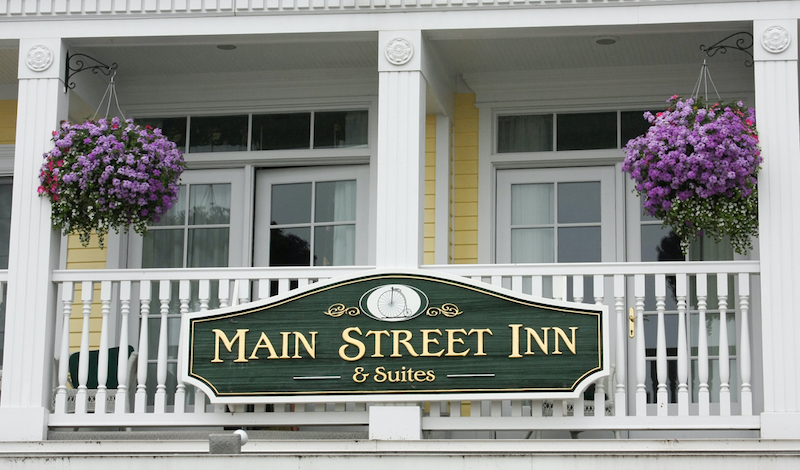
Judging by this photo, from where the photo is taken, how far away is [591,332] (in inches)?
253

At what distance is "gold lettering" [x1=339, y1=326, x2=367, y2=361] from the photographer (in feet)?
21.4

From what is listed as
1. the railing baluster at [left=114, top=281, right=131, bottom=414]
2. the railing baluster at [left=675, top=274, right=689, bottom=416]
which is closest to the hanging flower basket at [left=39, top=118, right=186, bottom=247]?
the railing baluster at [left=114, top=281, right=131, bottom=414]

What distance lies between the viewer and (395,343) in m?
6.50

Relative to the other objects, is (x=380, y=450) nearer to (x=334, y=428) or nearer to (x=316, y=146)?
(x=334, y=428)

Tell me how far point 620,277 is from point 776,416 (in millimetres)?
1142

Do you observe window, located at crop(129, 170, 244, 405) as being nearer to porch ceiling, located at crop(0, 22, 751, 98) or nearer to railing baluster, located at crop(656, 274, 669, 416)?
porch ceiling, located at crop(0, 22, 751, 98)

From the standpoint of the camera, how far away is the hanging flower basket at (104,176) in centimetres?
685

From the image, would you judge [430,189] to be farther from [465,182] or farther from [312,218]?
[312,218]

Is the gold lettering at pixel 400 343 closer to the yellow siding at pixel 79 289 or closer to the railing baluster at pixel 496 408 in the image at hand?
the railing baluster at pixel 496 408

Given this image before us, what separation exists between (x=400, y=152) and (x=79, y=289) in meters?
3.18

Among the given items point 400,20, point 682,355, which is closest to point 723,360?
point 682,355

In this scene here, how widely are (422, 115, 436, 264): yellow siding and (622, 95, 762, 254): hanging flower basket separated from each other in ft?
6.23

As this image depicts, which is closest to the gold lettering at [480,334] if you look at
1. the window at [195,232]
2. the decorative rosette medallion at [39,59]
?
the window at [195,232]

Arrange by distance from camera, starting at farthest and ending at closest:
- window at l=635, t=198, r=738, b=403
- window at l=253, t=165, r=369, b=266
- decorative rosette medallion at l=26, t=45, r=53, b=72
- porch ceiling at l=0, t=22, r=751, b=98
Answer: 1. window at l=253, t=165, r=369, b=266
2. window at l=635, t=198, r=738, b=403
3. porch ceiling at l=0, t=22, r=751, b=98
4. decorative rosette medallion at l=26, t=45, r=53, b=72
